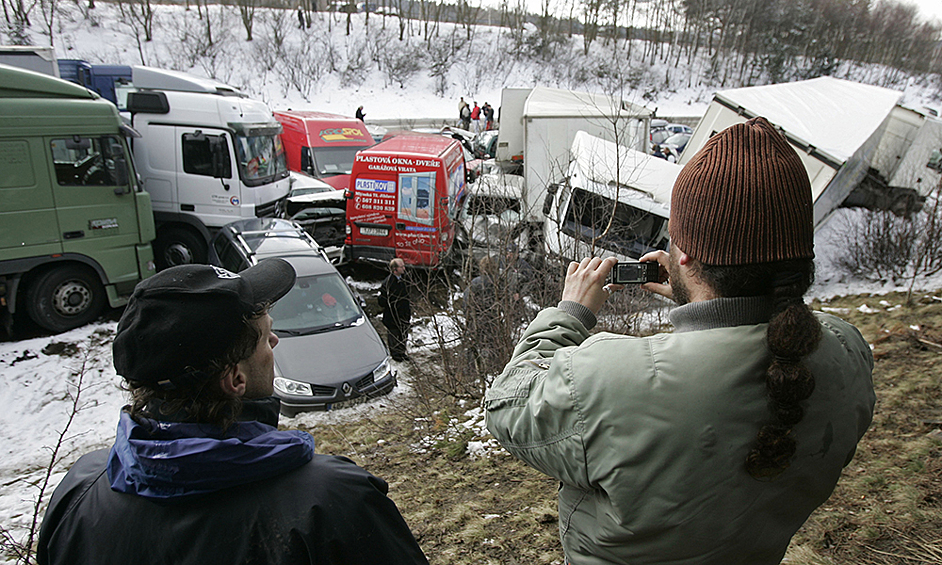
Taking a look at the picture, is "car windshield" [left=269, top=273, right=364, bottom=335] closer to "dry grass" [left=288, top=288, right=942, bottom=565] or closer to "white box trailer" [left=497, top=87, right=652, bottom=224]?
"dry grass" [left=288, top=288, right=942, bottom=565]

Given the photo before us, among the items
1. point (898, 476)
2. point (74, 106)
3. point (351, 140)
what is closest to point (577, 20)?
point (351, 140)

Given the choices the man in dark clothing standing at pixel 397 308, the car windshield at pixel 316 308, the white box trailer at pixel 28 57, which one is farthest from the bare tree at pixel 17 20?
the man in dark clothing standing at pixel 397 308

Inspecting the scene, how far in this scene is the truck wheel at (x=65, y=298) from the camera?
26.4 feet

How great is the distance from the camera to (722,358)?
123 cm

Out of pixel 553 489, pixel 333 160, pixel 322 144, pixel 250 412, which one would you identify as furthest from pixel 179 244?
pixel 250 412

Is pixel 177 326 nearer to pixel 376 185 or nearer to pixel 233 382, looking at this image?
pixel 233 382

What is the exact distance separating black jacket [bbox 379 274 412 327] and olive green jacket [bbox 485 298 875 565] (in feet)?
20.8

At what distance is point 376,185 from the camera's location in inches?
416

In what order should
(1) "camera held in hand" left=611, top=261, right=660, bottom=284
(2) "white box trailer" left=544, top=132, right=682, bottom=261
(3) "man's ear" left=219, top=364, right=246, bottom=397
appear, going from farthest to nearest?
(2) "white box trailer" left=544, top=132, right=682, bottom=261, (1) "camera held in hand" left=611, top=261, right=660, bottom=284, (3) "man's ear" left=219, top=364, right=246, bottom=397

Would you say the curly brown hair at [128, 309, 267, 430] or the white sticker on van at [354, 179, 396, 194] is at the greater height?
the curly brown hair at [128, 309, 267, 430]

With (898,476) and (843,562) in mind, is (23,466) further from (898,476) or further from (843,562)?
(898,476)

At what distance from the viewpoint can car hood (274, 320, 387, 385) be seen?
6703 mm

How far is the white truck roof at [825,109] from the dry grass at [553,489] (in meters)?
5.69

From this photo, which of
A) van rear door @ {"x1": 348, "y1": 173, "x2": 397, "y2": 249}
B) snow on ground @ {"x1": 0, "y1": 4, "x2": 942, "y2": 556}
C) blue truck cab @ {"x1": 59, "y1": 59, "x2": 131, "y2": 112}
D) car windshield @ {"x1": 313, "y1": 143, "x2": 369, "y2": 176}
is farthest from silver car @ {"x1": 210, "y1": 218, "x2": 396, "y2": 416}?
blue truck cab @ {"x1": 59, "y1": 59, "x2": 131, "y2": 112}
